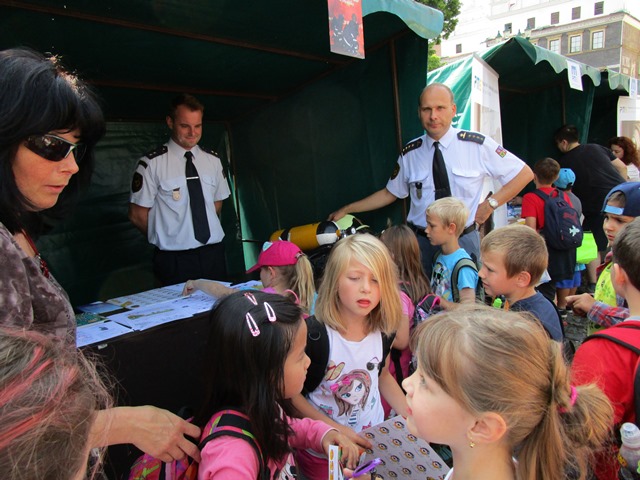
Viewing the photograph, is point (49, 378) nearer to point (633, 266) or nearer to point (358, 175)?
point (633, 266)

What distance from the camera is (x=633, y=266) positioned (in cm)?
149

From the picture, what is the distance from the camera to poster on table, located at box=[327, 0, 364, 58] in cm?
211

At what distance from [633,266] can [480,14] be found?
56351 mm

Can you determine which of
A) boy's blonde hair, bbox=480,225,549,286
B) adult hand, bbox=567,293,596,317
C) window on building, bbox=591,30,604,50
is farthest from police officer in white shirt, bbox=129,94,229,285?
window on building, bbox=591,30,604,50

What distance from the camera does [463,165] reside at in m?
3.29

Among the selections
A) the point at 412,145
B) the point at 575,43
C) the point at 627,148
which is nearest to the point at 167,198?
the point at 412,145

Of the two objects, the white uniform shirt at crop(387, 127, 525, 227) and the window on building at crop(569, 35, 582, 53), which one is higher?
the window on building at crop(569, 35, 582, 53)

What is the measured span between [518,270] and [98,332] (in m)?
2.03

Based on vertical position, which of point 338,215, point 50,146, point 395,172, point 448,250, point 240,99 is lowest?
point 448,250

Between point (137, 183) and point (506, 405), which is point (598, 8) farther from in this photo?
point (506, 405)

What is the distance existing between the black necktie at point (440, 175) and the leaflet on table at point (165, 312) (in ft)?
6.25

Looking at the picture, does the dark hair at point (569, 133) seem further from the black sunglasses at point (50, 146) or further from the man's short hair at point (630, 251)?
the black sunglasses at point (50, 146)

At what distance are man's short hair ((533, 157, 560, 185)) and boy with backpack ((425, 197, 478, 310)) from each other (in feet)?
6.91

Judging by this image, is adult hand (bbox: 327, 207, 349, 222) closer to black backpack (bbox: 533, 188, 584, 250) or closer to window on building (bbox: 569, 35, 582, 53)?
black backpack (bbox: 533, 188, 584, 250)
